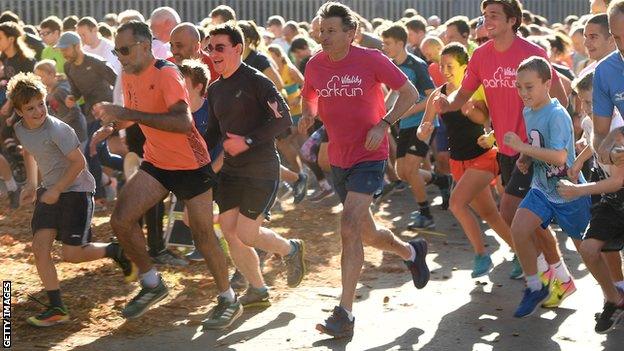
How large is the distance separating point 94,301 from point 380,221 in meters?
4.37

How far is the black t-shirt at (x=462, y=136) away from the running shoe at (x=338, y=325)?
8.47 ft

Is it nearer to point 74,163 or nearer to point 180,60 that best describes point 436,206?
point 180,60

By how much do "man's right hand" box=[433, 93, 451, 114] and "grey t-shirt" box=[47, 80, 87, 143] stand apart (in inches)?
194

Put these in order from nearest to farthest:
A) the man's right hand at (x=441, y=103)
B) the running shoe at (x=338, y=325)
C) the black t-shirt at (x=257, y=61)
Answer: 1. the running shoe at (x=338, y=325)
2. the man's right hand at (x=441, y=103)
3. the black t-shirt at (x=257, y=61)

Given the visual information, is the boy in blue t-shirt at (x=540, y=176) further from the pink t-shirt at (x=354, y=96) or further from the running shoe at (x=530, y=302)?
the pink t-shirt at (x=354, y=96)

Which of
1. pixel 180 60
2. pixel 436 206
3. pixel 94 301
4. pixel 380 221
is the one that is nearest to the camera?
pixel 94 301

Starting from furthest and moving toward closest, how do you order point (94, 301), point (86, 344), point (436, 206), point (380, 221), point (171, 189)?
point (436, 206), point (380, 221), point (94, 301), point (171, 189), point (86, 344)

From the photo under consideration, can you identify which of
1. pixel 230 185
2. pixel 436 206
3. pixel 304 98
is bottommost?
pixel 436 206

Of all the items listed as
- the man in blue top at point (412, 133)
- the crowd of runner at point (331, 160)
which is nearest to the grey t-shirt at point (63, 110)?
the crowd of runner at point (331, 160)

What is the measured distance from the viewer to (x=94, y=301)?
8484 mm

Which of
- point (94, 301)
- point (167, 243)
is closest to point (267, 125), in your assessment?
point (94, 301)

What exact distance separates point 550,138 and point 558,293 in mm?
1159

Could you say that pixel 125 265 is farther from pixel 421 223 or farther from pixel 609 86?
pixel 421 223

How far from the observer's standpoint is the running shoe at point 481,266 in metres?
9.07
